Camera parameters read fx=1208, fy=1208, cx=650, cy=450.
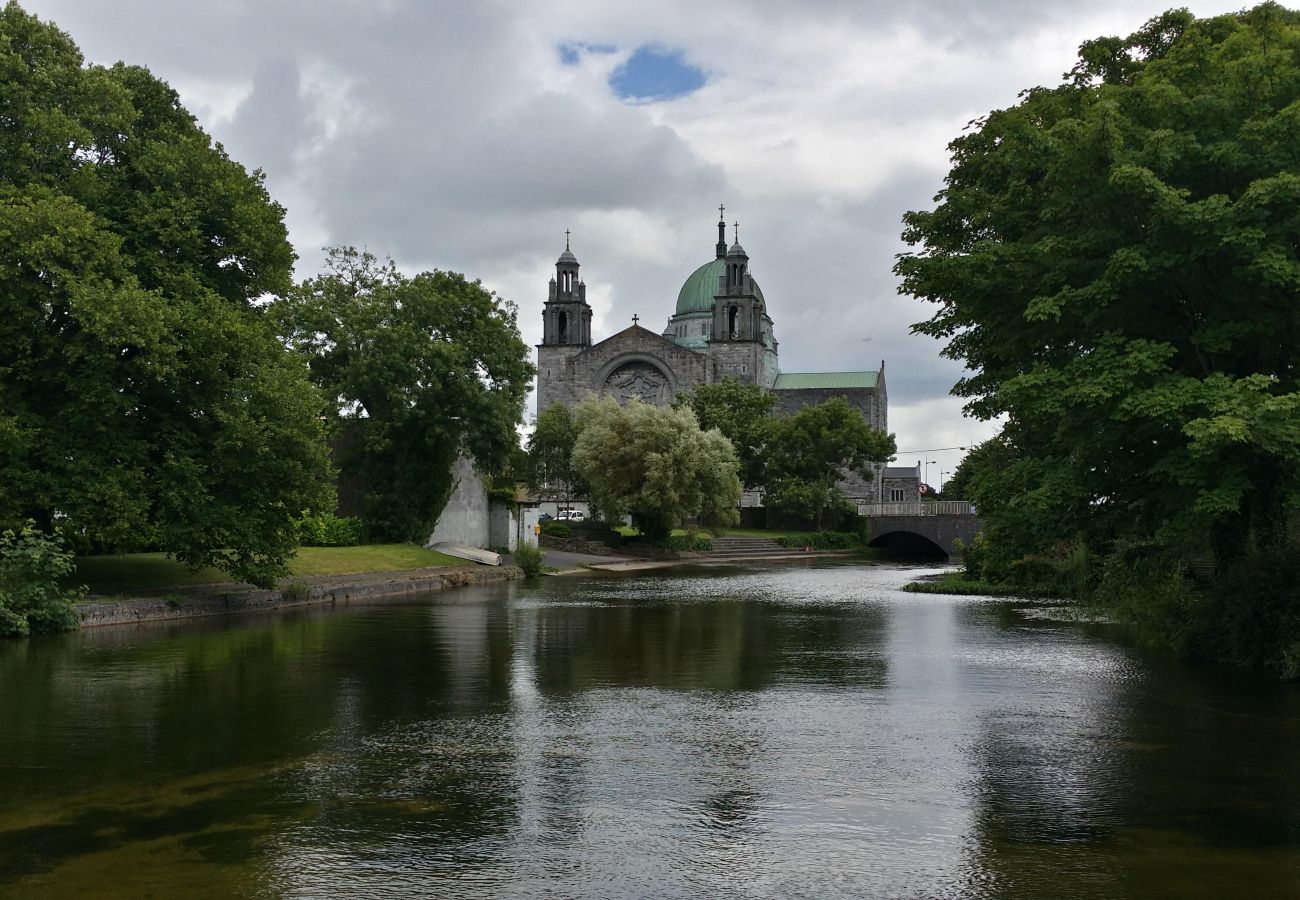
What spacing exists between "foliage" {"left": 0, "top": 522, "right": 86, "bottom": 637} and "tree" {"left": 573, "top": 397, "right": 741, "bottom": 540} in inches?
1560

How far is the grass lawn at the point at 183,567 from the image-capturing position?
80.7 ft

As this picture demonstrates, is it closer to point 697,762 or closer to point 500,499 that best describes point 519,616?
point 697,762

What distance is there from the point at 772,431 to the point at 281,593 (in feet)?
186

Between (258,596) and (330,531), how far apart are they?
14636 millimetres

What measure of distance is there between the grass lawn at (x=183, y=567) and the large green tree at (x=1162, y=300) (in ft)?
53.4

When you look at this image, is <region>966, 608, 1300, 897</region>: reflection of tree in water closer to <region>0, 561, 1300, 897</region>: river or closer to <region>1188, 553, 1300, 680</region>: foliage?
<region>0, 561, 1300, 897</region>: river

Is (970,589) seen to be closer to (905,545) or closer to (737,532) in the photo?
(737,532)

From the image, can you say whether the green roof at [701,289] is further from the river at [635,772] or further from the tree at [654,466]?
the river at [635,772]

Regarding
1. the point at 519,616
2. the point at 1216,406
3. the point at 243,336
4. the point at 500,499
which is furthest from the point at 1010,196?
the point at 500,499

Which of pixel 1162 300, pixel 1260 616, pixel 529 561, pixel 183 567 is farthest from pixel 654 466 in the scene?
pixel 1260 616

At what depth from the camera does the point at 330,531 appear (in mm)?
40594

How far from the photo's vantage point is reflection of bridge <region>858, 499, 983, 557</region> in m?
71.6

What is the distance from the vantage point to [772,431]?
266ft

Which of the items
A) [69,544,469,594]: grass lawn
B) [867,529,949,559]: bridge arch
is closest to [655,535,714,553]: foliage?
[867,529,949,559]: bridge arch
